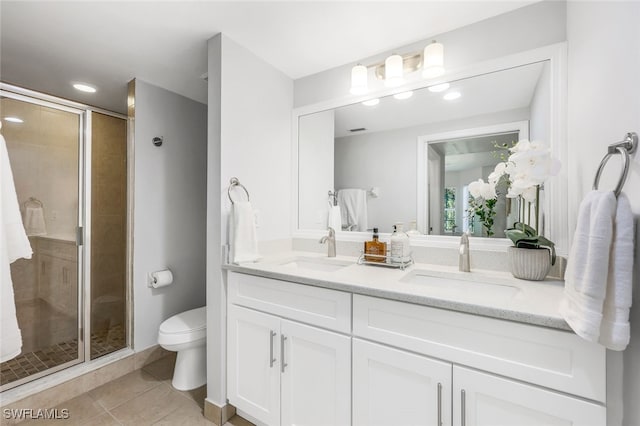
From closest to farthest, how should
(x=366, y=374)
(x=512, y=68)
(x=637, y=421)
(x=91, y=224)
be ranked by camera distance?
(x=637, y=421) → (x=366, y=374) → (x=512, y=68) → (x=91, y=224)

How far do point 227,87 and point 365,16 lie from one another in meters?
0.88

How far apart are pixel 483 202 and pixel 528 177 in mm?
347

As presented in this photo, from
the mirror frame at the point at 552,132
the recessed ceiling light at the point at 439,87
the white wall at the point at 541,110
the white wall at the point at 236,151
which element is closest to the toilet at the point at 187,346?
the white wall at the point at 236,151

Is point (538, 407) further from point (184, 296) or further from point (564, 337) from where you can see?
point (184, 296)

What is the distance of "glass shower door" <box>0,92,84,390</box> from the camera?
6.25 feet

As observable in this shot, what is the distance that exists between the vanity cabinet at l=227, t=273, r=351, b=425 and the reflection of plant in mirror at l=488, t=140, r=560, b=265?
91 cm

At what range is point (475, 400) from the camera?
94 cm

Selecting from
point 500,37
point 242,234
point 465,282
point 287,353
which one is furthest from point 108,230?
point 500,37

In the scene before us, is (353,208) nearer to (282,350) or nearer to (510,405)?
(282,350)

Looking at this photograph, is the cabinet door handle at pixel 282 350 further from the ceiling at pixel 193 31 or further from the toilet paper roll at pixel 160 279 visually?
the ceiling at pixel 193 31

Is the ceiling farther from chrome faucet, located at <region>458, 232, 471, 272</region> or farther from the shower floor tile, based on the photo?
the shower floor tile

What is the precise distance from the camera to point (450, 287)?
4.55 ft

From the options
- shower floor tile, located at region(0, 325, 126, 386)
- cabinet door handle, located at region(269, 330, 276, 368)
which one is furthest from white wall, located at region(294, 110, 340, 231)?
shower floor tile, located at region(0, 325, 126, 386)

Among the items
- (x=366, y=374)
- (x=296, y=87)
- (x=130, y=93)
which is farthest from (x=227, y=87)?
(x=366, y=374)
